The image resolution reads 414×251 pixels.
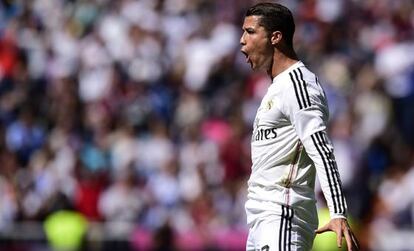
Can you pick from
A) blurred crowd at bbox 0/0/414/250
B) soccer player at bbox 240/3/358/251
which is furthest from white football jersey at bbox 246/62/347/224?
blurred crowd at bbox 0/0/414/250

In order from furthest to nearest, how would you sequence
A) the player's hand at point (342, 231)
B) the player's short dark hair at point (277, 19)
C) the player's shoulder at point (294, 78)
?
1. the player's short dark hair at point (277, 19)
2. the player's shoulder at point (294, 78)
3. the player's hand at point (342, 231)

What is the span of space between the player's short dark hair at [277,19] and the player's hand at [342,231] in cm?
105

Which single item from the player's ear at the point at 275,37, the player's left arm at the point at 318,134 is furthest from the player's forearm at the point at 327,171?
the player's ear at the point at 275,37

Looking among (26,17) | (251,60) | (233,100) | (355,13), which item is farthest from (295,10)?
(251,60)

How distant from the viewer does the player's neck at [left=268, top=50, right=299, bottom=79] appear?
642cm

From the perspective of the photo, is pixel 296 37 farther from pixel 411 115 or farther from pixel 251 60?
pixel 251 60

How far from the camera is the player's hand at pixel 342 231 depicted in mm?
5824

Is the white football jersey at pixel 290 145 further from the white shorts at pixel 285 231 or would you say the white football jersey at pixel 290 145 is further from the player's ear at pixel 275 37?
the player's ear at pixel 275 37

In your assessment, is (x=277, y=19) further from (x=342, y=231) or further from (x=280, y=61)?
(x=342, y=231)

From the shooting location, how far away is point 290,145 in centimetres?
633

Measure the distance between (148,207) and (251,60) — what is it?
796 centimetres

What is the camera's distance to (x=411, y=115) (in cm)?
1491

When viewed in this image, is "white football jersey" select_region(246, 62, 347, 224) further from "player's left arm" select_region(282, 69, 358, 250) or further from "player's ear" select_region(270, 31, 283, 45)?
"player's ear" select_region(270, 31, 283, 45)

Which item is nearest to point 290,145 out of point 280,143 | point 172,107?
point 280,143
